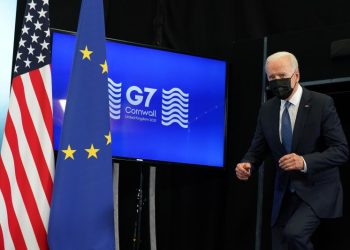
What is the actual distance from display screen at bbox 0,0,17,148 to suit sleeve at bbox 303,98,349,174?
236cm

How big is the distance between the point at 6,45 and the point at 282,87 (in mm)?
2209

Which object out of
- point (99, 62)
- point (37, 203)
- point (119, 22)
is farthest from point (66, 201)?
point (119, 22)

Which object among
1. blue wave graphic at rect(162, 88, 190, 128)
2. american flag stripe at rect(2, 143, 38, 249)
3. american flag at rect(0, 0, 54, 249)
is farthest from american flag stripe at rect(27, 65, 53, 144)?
blue wave graphic at rect(162, 88, 190, 128)

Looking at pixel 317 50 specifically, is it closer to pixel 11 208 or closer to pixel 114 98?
pixel 114 98

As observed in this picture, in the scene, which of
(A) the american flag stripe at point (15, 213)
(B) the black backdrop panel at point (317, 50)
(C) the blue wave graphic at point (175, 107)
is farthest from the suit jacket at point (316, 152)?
(A) the american flag stripe at point (15, 213)

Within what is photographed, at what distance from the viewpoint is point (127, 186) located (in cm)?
541

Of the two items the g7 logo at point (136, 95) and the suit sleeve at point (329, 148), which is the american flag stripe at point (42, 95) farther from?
the suit sleeve at point (329, 148)

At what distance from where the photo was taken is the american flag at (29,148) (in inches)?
134

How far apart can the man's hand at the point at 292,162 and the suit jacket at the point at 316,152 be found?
6 centimetres

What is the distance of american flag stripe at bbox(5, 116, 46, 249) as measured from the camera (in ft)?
11.3

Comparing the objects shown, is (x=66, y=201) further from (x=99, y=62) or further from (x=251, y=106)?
(x=251, y=106)

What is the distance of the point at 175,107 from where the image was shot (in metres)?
5.01

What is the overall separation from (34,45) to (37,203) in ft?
2.96

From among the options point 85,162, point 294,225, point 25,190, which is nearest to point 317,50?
point 294,225
